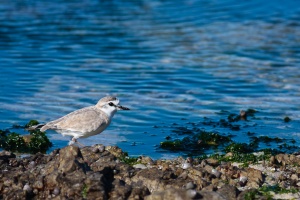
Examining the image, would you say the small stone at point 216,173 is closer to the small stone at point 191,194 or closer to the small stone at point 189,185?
the small stone at point 189,185

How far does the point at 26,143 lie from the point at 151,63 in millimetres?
8518

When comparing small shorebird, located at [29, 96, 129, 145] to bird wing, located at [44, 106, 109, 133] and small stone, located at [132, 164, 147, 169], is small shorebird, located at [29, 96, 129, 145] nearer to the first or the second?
bird wing, located at [44, 106, 109, 133]

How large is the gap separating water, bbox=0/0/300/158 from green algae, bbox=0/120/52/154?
49 centimetres

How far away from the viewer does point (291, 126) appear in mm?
15141

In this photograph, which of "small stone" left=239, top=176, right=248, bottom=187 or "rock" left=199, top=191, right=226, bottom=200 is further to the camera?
"small stone" left=239, top=176, right=248, bottom=187

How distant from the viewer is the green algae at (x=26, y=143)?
1314 centimetres

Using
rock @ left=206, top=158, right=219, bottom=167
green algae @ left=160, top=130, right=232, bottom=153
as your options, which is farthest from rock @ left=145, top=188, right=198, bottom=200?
green algae @ left=160, top=130, right=232, bottom=153

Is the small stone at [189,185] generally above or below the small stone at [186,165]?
below

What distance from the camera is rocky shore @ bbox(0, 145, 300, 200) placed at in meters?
9.34

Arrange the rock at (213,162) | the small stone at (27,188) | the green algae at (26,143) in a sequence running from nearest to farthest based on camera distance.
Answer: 1. the small stone at (27,188)
2. the rock at (213,162)
3. the green algae at (26,143)

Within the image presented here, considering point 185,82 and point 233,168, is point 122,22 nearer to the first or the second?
point 185,82

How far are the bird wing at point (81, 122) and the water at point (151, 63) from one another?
1289 mm

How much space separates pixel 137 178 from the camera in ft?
32.8

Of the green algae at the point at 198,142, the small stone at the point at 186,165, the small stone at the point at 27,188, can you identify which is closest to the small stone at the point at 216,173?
the small stone at the point at 186,165
